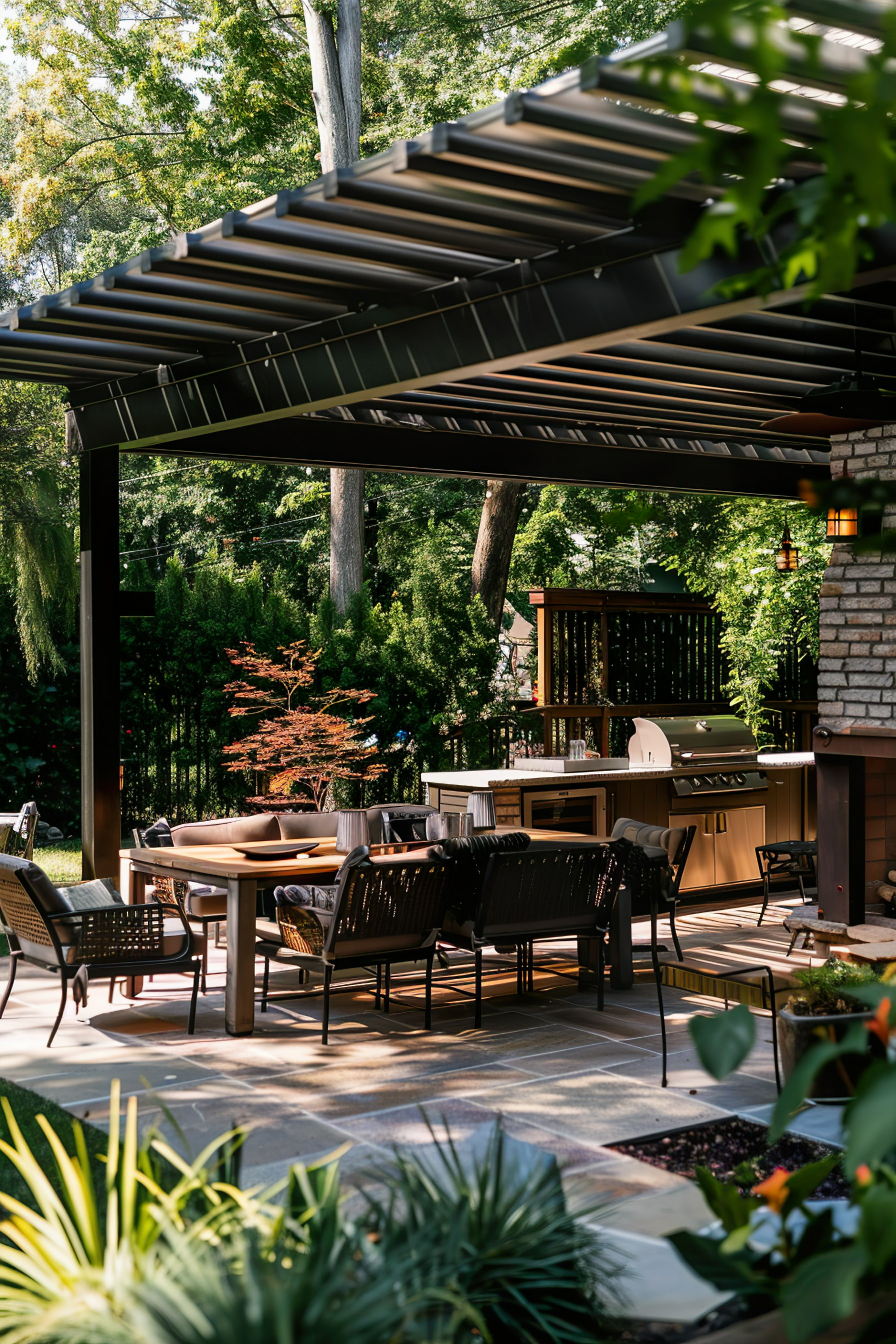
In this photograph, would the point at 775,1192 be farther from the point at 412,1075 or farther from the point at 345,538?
the point at 345,538

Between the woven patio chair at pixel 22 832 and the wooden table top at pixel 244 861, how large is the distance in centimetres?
199

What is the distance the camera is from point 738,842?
34.3ft

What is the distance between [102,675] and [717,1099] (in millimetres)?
4331

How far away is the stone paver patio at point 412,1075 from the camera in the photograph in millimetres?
4594

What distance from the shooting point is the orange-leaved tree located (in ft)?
36.9

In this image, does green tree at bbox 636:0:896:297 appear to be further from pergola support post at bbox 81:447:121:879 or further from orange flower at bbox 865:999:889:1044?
pergola support post at bbox 81:447:121:879

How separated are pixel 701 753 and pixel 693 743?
0.32 ft

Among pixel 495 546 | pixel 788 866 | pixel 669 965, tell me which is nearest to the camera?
pixel 669 965

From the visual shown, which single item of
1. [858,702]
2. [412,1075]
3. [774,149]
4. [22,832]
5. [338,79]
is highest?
[338,79]

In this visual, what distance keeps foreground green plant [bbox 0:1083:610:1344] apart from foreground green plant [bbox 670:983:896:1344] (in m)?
0.49

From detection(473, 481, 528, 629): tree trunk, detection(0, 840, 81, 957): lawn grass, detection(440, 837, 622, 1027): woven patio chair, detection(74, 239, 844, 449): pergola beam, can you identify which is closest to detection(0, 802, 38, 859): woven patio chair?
detection(0, 840, 81, 957): lawn grass

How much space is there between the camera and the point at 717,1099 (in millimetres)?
5293

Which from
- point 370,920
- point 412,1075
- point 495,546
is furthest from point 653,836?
point 495,546

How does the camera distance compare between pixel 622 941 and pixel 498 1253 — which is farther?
pixel 622 941
